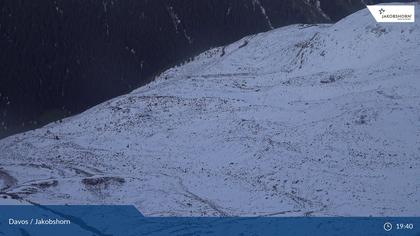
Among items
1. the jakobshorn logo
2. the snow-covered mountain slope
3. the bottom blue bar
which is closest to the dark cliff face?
the snow-covered mountain slope

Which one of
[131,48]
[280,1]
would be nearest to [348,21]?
[280,1]

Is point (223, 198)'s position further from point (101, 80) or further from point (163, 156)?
point (101, 80)

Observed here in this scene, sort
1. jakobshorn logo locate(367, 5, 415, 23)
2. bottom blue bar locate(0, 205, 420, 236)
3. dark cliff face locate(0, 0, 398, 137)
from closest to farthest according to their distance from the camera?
bottom blue bar locate(0, 205, 420, 236), jakobshorn logo locate(367, 5, 415, 23), dark cliff face locate(0, 0, 398, 137)

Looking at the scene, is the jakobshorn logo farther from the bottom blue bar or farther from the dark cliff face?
the bottom blue bar

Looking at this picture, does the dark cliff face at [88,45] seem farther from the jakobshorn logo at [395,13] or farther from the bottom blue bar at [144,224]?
the bottom blue bar at [144,224]

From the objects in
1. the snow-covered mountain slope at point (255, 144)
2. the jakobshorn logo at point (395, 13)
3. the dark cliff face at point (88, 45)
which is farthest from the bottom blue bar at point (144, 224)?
the jakobshorn logo at point (395, 13)

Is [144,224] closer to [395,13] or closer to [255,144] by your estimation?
[255,144]
